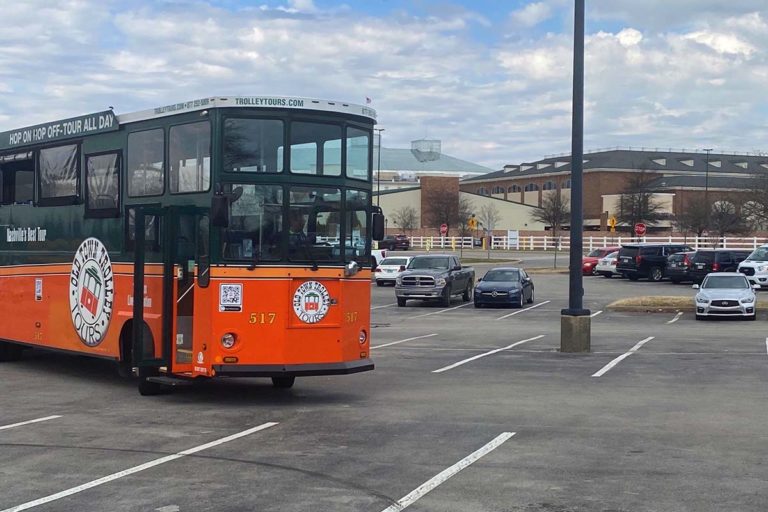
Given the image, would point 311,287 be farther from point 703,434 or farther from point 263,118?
point 703,434

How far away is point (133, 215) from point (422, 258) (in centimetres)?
2462

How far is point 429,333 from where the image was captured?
26.2 metres

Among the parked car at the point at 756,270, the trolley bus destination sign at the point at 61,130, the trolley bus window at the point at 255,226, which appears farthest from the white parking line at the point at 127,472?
the parked car at the point at 756,270

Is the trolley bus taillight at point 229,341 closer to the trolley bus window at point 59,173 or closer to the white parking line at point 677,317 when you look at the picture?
the trolley bus window at point 59,173

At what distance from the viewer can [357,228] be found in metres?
13.1

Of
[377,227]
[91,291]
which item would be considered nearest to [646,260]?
[377,227]

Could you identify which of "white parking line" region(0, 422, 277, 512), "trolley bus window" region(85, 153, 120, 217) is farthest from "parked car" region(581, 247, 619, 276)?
"white parking line" region(0, 422, 277, 512)

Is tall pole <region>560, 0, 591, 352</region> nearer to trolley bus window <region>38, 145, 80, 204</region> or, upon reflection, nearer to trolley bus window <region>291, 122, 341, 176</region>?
trolley bus window <region>291, 122, 341, 176</region>

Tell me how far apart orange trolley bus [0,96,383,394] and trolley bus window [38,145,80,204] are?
96 centimetres

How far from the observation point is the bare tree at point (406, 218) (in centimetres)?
10890

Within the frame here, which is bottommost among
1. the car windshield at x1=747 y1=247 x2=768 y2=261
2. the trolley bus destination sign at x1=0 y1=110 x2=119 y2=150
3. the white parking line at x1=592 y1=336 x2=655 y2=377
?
the white parking line at x1=592 y1=336 x2=655 y2=377

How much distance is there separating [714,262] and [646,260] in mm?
4456

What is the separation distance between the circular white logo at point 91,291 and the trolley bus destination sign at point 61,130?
1.65 meters

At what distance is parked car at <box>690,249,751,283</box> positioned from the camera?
147 feet
